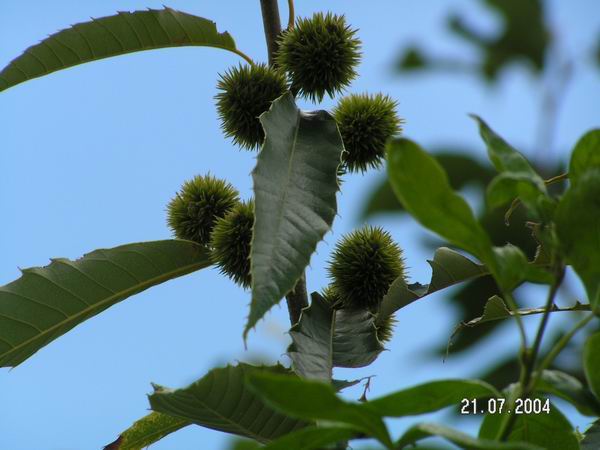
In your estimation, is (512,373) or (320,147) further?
(512,373)

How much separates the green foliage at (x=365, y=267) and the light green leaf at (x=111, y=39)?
0.75 meters

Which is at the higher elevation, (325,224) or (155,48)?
(155,48)

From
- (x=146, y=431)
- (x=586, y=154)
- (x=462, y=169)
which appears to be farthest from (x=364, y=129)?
(x=462, y=169)

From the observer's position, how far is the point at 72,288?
2281mm

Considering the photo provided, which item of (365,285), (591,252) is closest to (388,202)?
(365,285)

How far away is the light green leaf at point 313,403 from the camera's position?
98cm

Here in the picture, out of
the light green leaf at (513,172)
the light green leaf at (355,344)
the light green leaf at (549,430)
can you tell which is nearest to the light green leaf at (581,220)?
the light green leaf at (513,172)

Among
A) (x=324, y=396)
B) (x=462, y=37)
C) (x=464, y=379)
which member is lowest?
(x=324, y=396)

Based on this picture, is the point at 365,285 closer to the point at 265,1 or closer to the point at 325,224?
the point at 325,224

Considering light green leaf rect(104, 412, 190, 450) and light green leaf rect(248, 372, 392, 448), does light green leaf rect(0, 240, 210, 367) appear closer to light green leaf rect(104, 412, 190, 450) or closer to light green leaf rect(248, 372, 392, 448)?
light green leaf rect(104, 412, 190, 450)

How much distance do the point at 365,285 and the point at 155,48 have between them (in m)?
0.93

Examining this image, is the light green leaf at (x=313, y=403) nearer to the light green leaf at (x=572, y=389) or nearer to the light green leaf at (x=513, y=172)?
the light green leaf at (x=572, y=389)

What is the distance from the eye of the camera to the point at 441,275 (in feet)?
7.30

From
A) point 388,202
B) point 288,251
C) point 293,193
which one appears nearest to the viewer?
point 288,251
